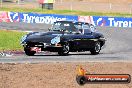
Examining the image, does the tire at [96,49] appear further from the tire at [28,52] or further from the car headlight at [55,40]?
the tire at [28,52]

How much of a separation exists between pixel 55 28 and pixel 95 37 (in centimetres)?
181

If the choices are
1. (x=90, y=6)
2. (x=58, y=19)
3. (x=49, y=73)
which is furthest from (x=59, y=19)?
(x=90, y=6)

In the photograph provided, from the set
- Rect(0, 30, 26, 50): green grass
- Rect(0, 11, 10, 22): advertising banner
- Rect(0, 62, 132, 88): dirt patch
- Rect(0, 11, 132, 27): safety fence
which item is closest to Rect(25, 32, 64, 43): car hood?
Rect(0, 62, 132, 88): dirt patch

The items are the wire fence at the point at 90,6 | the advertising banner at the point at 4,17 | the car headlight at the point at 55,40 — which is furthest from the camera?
the wire fence at the point at 90,6

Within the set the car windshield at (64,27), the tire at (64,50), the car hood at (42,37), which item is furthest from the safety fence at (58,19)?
the car hood at (42,37)

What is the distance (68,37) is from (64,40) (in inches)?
15.7

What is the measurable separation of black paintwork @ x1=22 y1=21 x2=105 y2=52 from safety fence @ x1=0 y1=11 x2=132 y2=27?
2331 centimetres

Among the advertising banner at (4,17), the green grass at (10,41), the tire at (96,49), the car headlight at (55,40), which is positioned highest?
the car headlight at (55,40)

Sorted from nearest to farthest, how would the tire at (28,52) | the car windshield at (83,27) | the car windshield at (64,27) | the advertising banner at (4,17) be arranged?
the tire at (28,52) < the car windshield at (64,27) < the car windshield at (83,27) < the advertising banner at (4,17)

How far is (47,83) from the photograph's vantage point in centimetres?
1351

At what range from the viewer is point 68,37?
19.4 meters

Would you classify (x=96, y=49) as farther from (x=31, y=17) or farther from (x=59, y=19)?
(x=31, y=17)

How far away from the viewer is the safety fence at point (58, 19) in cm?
4431

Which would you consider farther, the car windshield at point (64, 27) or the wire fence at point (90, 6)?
the wire fence at point (90, 6)
